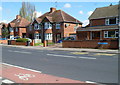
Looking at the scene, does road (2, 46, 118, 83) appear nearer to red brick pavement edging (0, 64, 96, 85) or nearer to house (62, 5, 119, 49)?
red brick pavement edging (0, 64, 96, 85)

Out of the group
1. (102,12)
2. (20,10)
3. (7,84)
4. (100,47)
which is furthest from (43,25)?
(7,84)

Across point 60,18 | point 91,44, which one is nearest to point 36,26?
point 60,18

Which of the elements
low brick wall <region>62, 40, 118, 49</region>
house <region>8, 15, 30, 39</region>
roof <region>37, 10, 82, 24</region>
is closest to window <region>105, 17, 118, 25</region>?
low brick wall <region>62, 40, 118, 49</region>

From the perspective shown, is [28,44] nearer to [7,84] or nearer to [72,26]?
[72,26]

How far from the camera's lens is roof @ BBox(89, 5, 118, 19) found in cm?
3108

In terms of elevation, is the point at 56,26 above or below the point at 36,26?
below

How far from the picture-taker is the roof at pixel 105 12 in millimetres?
31077

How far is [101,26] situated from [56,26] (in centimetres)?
1259

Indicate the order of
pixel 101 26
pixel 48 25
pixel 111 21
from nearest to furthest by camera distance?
pixel 101 26
pixel 111 21
pixel 48 25

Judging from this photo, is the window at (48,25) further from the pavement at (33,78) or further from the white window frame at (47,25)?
the pavement at (33,78)

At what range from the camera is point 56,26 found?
39.2 meters

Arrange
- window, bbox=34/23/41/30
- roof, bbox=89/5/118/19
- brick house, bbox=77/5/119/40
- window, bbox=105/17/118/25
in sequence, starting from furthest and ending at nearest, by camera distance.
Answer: window, bbox=34/23/41/30 → roof, bbox=89/5/118/19 → window, bbox=105/17/118/25 → brick house, bbox=77/5/119/40

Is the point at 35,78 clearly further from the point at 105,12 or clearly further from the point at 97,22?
the point at 105,12

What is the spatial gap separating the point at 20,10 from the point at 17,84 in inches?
2596
